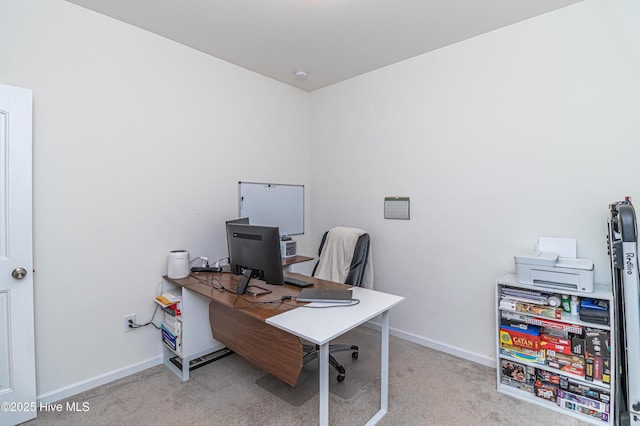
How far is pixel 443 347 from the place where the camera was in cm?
286

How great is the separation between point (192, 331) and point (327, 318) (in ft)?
4.21

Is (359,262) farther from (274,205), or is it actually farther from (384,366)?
(274,205)

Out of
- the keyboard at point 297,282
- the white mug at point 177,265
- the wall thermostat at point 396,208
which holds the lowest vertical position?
the keyboard at point 297,282

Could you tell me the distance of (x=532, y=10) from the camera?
2246mm

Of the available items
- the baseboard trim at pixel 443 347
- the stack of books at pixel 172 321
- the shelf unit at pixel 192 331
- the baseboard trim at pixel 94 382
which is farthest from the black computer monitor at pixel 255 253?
the baseboard trim at pixel 443 347

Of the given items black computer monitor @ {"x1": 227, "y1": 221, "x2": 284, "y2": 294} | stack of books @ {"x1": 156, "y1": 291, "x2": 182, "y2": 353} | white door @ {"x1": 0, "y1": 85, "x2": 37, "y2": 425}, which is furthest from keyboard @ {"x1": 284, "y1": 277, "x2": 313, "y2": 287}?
white door @ {"x1": 0, "y1": 85, "x2": 37, "y2": 425}

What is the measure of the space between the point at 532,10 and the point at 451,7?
1.98ft

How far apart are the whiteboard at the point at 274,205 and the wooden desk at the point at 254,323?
89 centimetres

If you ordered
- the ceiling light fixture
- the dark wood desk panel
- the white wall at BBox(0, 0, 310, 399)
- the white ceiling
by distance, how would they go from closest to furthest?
the dark wood desk panel, the white wall at BBox(0, 0, 310, 399), the white ceiling, the ceiling light fixture

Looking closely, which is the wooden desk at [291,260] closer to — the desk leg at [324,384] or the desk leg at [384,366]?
the desk leg at [384,366]

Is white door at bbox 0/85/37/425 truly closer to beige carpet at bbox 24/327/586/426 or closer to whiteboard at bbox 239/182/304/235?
beige carpet at bbox 24/327/586/426

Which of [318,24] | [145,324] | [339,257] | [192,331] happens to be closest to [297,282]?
[339,257]

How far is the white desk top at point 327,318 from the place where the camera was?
4.94 ft

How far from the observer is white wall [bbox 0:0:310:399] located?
82.2 inches
